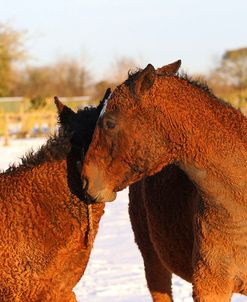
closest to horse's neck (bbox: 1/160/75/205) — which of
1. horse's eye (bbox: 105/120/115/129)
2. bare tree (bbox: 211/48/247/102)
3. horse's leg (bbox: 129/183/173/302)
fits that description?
horse's eye (bbox: 105/120/115/129)

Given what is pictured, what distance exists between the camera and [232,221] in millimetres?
4781

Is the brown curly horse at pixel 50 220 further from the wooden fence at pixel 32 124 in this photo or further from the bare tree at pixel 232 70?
the bare tree at pixel 232 70

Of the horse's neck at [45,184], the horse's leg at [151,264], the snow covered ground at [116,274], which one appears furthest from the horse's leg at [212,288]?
the snow covered ground at [116,274]

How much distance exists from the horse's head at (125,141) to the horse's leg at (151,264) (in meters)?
1.86

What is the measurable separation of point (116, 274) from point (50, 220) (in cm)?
406

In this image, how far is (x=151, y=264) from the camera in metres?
6.54

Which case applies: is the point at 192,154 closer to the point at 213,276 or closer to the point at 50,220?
the point at 213,276

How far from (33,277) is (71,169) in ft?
2.57

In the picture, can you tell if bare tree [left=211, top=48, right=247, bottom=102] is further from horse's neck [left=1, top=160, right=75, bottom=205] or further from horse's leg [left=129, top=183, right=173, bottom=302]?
horse's neck [left=1, top=160, right=75, bottom=205]

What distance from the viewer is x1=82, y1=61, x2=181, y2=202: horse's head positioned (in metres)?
4.59

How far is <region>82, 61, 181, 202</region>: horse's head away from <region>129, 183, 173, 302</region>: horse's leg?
186 cm

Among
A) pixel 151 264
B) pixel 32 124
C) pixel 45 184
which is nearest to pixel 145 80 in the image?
pixel 45 184

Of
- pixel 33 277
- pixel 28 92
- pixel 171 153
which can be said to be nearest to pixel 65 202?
pixel 33 277

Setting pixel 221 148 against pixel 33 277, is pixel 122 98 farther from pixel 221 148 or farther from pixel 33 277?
pixel 33 277
